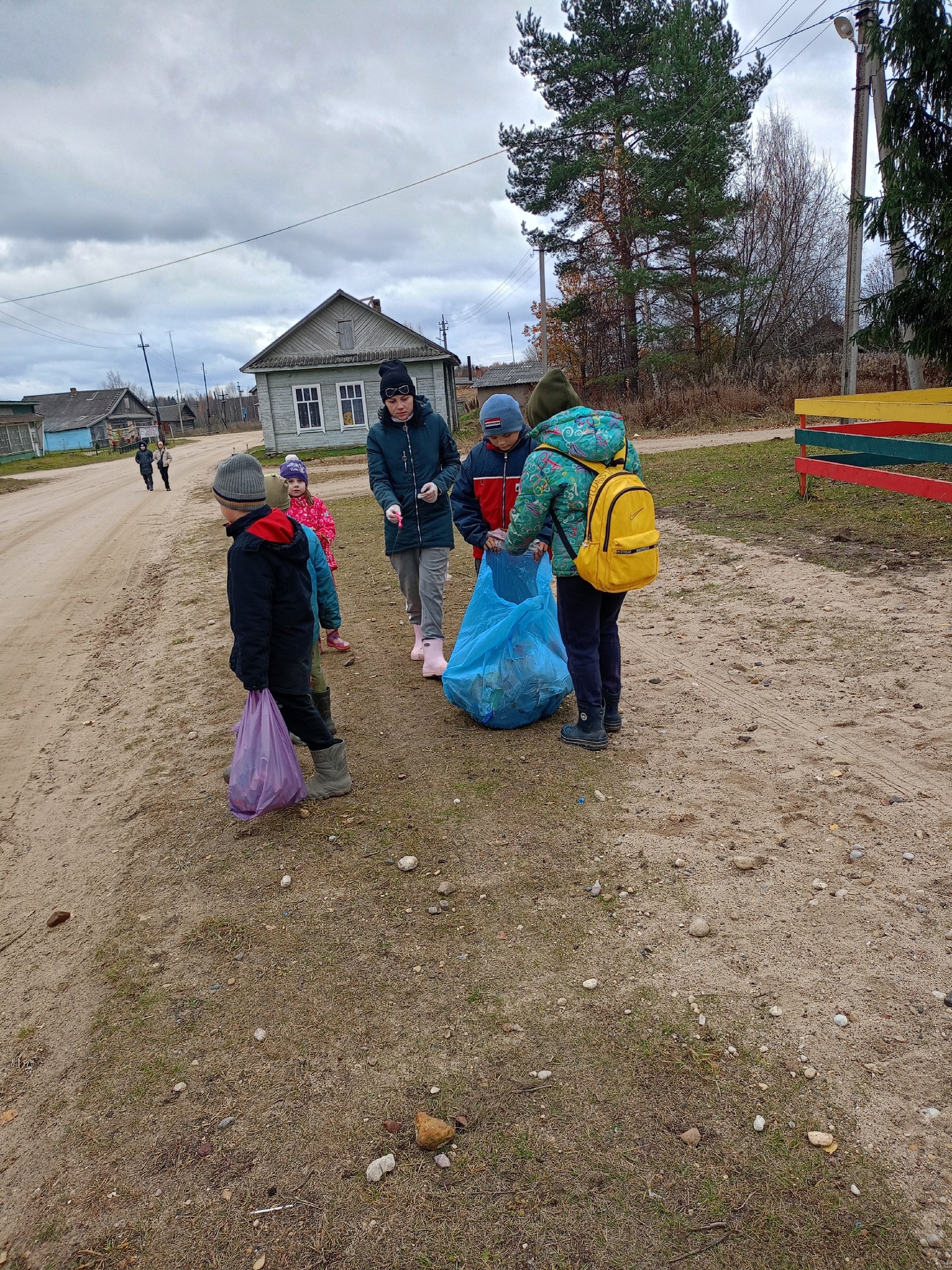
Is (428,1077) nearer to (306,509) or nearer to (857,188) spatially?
(306,509)

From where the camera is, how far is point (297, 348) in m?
29.0

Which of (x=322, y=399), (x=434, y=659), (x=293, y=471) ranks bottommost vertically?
(x=434, y=659)

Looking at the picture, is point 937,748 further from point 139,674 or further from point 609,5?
point 609,5

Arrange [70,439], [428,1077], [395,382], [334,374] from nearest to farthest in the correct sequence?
[428,1077], [395,382], [334,374], [70,439]

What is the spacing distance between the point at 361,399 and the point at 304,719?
26.9 metres

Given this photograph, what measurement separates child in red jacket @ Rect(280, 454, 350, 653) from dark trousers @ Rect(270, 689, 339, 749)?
2363 millimetres

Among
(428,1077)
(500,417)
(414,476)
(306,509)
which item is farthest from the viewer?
(306,509)

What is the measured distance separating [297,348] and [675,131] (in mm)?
14011

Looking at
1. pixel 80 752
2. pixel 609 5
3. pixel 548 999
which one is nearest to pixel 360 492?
pixel 80 752

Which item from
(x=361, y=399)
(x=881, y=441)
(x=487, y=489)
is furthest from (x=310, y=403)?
(x=487, y=489)

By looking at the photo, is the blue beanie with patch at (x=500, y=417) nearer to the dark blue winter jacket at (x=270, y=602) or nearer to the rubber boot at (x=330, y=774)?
the dark blue winter jacket at (x=270, y=602)

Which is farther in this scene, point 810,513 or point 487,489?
point 810,513

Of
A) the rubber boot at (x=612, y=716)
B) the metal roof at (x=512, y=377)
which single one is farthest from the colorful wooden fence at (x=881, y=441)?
the metal roof at (x=512, y=377)

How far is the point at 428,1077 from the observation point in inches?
90.3
